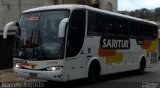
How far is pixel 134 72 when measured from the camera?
24.1 meters

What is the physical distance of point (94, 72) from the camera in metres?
17.2

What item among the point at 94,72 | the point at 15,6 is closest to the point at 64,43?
the point at 94,72

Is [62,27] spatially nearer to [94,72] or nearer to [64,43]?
[64,43]

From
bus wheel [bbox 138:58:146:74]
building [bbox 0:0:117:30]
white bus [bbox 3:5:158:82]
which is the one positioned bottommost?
bus wheel [bbox 138:58:146:74]

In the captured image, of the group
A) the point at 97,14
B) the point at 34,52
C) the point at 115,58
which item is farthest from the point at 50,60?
the point at 115,58

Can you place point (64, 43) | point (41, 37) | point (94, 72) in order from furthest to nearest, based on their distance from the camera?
point (94, 72)
point (41, 37)
point (64, 43)

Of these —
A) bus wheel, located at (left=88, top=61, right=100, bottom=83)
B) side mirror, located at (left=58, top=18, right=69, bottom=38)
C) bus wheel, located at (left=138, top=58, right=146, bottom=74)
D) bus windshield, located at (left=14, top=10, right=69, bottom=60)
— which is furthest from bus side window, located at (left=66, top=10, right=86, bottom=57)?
bus wheel, located at (left=138, top=58, right=146, bottom=74)

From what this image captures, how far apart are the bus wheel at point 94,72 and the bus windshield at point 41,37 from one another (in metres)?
2.61

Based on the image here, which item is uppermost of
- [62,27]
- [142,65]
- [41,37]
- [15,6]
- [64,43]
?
[15,6]

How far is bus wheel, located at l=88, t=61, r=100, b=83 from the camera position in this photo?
16.8m

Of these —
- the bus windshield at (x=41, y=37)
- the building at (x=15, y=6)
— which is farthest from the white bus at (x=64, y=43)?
the building at (x=15, y=6)

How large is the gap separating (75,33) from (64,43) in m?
0.97

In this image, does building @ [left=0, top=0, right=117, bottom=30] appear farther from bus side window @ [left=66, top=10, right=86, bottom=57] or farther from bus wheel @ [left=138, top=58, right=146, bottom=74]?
bus side window @ [left=66, top=10, right=86, bottom=57]

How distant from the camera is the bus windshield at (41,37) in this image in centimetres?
1458
